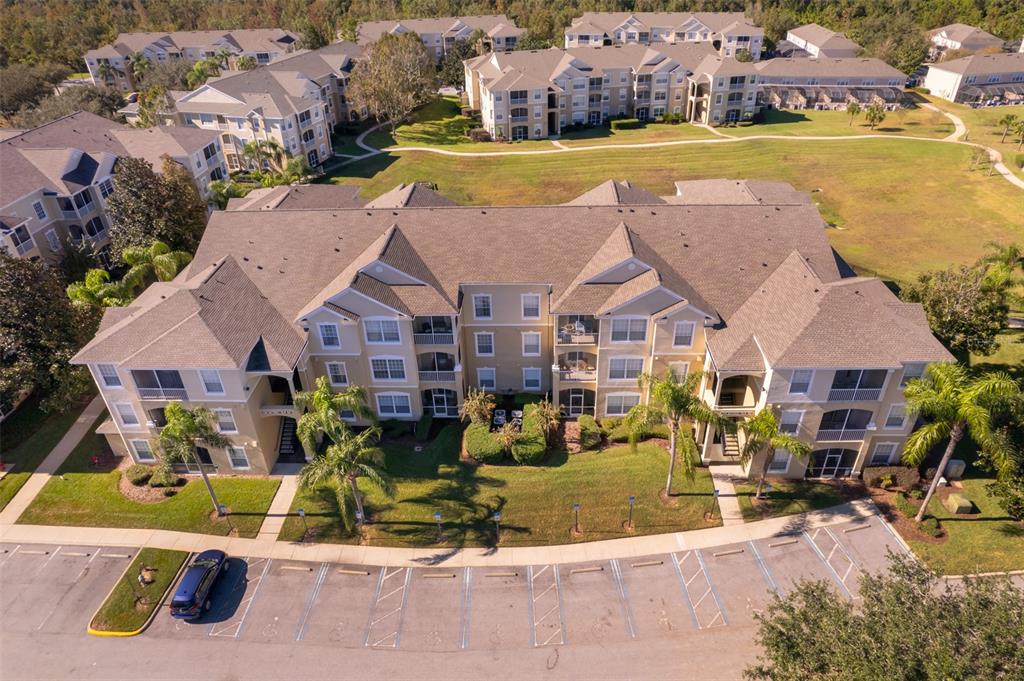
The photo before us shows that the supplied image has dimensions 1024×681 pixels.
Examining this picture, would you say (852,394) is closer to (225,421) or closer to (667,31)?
(225,421)

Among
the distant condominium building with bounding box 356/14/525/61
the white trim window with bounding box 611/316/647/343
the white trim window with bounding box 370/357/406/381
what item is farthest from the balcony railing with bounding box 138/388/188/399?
the distant condominium building with bounding box 356/14/525/61

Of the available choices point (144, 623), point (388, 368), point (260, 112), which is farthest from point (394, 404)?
Answer: point (260, 112)

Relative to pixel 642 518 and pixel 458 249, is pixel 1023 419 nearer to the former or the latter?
pixel 642 518

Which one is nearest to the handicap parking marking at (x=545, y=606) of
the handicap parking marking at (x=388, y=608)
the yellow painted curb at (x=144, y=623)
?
the handicap parking marking at (x=388, y=608)

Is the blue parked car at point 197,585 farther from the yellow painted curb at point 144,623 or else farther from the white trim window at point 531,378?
the white trim window at point 531,378

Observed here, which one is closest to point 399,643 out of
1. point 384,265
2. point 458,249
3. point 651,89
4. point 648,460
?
point 648,460

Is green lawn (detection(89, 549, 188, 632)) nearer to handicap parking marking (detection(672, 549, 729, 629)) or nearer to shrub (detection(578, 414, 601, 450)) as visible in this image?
shrub (detection(578, 414, 601, 450))
